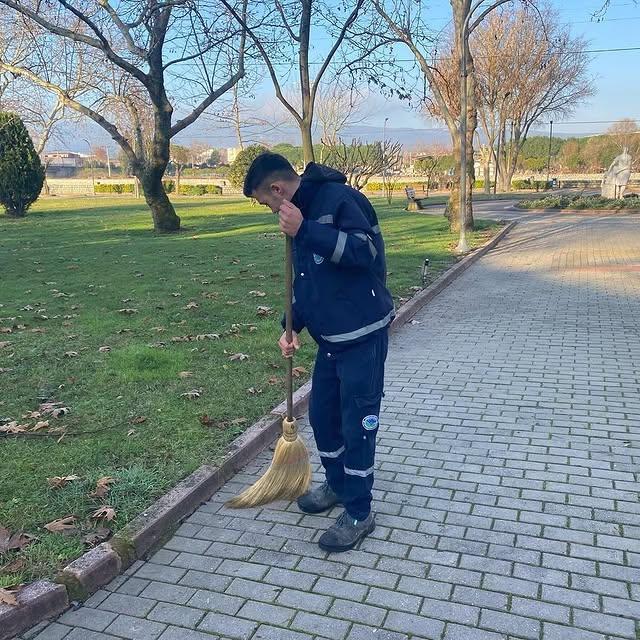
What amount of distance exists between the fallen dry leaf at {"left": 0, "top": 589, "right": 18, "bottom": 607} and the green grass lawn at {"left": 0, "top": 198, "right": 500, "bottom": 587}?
0.10 meters

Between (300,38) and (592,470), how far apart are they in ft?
46.0

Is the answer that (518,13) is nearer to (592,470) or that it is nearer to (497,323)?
(497,323)

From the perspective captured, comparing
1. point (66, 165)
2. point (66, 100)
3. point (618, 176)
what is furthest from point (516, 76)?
point (66, 165)

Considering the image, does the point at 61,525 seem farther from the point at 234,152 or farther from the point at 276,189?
the point at 234,152

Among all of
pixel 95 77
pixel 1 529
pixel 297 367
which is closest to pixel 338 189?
pixel 1 529

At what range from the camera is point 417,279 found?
35.1 ft

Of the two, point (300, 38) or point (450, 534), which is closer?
point (450, 534)

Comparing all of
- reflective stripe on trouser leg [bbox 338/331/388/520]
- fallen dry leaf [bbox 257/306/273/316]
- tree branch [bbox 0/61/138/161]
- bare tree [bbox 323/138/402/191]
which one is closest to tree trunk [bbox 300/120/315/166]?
bare tree [bbox 323/138/402/191]

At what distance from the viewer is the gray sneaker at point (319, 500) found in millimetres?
3586

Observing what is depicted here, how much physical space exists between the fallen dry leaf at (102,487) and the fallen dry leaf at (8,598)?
0.85 metres

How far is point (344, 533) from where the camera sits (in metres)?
3.21

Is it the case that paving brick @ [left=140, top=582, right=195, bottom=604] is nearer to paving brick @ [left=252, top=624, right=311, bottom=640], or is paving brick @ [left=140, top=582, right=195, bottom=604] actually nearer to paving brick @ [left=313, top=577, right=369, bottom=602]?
paving brick @ [left=252, top=624, right=311, bottom=640]

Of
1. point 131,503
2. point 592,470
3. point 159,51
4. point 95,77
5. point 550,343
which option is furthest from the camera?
point 95,77

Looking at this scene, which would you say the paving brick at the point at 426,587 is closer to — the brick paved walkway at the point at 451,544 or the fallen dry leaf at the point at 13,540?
the brick paved walkway at the point at 451,544
